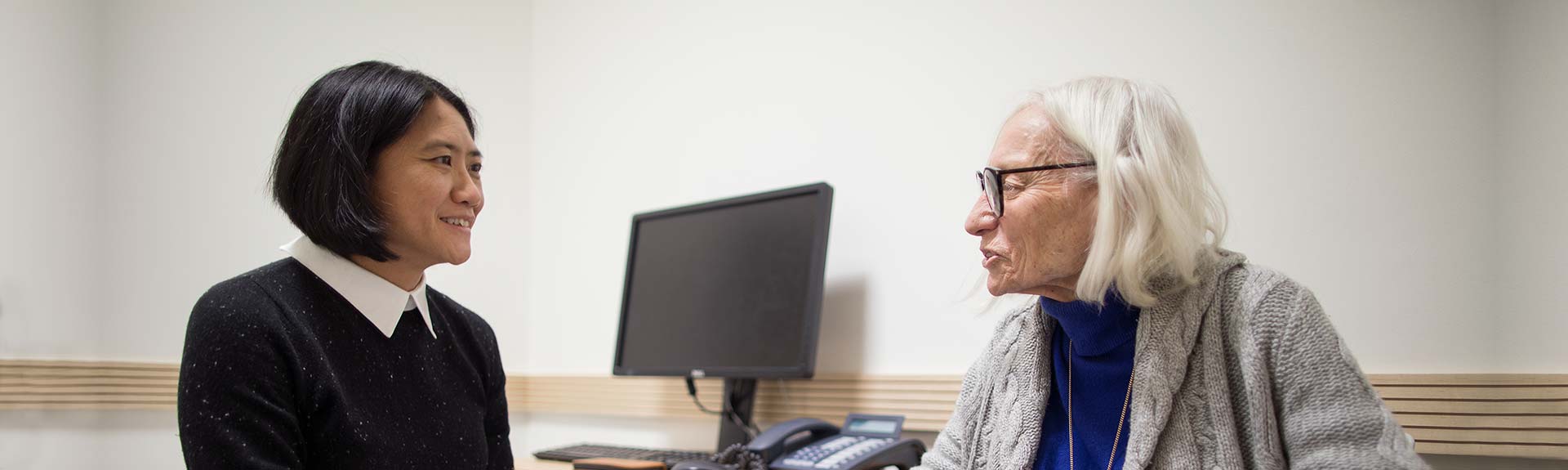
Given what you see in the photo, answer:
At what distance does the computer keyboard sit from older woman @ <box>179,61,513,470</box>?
67cm

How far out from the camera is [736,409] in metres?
2.42

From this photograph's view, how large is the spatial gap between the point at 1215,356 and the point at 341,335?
1.17 m

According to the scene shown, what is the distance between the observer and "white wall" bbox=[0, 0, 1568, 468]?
1565mm

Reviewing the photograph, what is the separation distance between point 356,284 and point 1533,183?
1779mm

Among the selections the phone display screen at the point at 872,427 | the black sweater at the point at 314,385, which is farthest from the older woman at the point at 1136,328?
the black sweater at the point at 314,385

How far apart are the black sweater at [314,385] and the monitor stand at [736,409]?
0.86 m

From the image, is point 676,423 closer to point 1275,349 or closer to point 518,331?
point 518,331

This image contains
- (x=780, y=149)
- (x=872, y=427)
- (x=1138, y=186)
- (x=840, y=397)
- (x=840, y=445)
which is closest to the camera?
(x=1138, y=186)

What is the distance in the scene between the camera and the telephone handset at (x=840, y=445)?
185cm

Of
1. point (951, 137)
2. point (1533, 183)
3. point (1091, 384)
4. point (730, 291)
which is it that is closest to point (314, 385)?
point (1091, 384)

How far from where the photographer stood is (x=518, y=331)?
3.15 meters

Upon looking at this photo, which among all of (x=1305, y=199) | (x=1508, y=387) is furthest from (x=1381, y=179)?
(x=1508, y=387)

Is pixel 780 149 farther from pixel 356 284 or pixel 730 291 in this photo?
pixel 356 284

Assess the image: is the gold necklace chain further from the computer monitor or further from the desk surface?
the desk surface
